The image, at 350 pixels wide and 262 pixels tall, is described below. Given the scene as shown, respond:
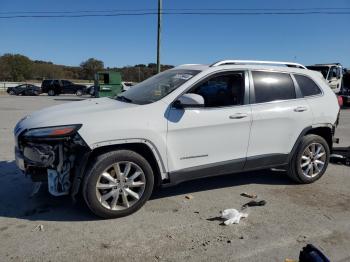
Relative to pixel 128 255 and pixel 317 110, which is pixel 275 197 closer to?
pixel 317 110

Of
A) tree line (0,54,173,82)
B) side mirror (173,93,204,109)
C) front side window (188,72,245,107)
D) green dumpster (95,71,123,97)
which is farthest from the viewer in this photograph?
tree line (0,54,173,82)

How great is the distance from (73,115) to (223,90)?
6.36 feet

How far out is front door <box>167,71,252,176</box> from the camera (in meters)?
4.43

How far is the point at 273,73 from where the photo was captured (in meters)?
5.25

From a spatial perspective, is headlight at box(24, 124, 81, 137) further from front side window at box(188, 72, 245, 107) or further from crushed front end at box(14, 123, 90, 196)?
front side window at box(188, 72, 245, 107)

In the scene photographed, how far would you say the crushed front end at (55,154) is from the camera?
3.96 meters

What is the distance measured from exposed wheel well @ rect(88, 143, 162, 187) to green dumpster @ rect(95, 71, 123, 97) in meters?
20.6

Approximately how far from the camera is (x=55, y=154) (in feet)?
13.2

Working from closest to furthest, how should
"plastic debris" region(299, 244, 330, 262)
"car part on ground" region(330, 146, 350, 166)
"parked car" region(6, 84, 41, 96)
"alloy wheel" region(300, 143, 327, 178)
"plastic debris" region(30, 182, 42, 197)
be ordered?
"plastic debris" region(299, 244, 330, 262) → "plastic debris" region(30, 182, 42, 197) → "alloy wheel" region(300, 143, 327, 178) → "car part on ground" region(330, 146, 350, 166) → "parked car" region(6, 84, 41, 96)

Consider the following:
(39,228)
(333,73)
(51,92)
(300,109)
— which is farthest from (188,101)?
(51,92)

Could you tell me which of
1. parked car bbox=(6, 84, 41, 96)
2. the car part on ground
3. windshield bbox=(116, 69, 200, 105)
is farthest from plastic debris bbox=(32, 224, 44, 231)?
parked car bbox=(6, 84, 41, 96)

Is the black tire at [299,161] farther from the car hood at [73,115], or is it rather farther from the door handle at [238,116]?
the car hood at [73,115]

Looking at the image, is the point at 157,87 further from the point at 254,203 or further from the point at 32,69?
the point at 32,69

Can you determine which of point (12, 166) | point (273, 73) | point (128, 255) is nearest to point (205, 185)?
point (273, 73)
